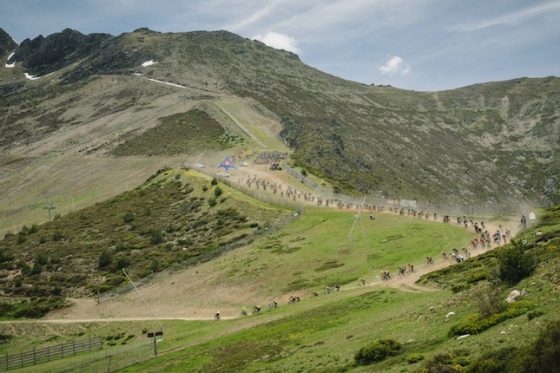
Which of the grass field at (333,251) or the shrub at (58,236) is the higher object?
the shrub at (58,236)

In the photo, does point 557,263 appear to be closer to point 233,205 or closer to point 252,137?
point 233,205

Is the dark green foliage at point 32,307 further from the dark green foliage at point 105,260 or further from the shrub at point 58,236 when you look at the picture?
the shrub at point 58,236

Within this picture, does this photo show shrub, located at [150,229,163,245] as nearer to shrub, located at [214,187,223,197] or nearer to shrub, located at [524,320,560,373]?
shrub, located at [214,187,223,197]

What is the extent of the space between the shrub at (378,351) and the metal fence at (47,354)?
99.9ft

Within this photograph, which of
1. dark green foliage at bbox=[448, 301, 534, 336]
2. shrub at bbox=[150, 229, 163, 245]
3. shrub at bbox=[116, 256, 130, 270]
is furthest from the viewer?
shrub at bbox=[150, 229, 163, 245]

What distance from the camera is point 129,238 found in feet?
262

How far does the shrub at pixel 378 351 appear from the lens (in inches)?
800

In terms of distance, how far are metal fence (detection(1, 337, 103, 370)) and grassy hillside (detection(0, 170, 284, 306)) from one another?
17554 mm

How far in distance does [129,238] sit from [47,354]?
117ft

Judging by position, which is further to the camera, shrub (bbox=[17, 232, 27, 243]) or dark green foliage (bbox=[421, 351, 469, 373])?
shrub (bbox=[17, 232, 27, 243])

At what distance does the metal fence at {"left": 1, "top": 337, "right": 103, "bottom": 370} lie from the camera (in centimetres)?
4388

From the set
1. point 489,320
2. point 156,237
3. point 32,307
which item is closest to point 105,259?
point 156,237

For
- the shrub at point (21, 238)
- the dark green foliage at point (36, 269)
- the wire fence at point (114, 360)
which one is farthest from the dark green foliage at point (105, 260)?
the wire fence at point (114, 360)

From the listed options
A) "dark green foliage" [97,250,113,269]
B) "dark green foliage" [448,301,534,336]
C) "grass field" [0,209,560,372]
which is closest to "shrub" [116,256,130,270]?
"dark green foliage" [97,250,113,269]
